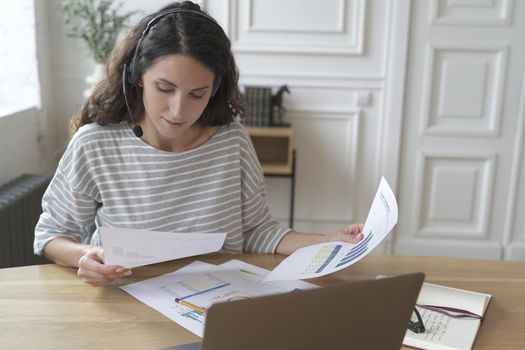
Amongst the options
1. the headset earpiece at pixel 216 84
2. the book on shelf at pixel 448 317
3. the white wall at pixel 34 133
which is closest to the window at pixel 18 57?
the white wall at pixel 34 133

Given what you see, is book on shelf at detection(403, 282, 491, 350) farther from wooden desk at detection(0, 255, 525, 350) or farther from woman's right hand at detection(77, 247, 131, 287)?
woman's right hand at detection(77, 247, 131, 287)

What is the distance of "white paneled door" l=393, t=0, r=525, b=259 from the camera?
2842 mm

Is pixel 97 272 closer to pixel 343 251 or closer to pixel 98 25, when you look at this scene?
pixel 343 251

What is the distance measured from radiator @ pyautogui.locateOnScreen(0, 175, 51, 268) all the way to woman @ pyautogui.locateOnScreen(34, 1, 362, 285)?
0.80 metres

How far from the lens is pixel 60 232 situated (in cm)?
118

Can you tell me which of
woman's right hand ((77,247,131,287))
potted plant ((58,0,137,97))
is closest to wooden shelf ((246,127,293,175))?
potted plant ((58,0,137,97))

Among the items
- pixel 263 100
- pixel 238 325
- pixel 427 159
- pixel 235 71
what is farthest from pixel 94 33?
pixel 238 325

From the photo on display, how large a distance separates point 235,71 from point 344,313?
79 cm

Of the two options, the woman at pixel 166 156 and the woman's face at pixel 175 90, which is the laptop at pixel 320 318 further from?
the woman's face at pixel 175 90

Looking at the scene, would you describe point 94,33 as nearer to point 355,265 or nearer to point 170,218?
point 170,218

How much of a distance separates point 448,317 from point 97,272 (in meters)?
0.60

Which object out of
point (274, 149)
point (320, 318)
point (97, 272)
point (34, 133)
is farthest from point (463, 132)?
point (320, 318)

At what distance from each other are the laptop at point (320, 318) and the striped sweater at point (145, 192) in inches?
23.0

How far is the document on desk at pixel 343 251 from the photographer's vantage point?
924 mm
